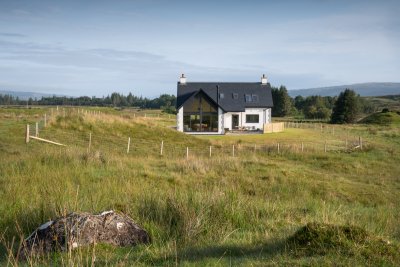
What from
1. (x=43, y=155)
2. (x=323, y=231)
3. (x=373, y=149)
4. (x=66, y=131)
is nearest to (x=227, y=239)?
(x=323, y=231)

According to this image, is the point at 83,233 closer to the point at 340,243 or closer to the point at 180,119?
the point at 340,243

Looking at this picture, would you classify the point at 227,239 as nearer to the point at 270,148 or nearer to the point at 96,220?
the point at 96,220

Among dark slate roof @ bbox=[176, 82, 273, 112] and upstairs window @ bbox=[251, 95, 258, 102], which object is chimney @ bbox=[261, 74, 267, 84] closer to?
dark slate roof @ bbox=[176, 82, 273, 112]

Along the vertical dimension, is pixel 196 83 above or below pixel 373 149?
above

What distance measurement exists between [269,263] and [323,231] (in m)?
1.15

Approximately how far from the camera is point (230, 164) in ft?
65.5

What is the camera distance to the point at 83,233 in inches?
220

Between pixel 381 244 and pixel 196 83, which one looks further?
pixel 196 83

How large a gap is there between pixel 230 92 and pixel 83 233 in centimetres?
4948

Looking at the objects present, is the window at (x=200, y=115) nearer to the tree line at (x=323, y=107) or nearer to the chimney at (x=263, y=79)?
the chimney at (x=263, y=79)

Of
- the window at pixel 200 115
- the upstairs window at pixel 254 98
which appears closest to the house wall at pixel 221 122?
the window at pixel 200 115

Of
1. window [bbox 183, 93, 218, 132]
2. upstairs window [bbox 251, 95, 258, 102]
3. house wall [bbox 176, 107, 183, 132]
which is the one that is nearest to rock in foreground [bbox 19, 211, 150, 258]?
house wall [bbox 176, 107, 183, 132]

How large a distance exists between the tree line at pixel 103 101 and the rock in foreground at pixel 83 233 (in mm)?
144470

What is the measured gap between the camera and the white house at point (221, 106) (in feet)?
167
